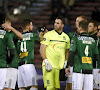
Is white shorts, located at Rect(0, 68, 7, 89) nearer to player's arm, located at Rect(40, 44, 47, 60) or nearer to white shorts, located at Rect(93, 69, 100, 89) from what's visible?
player's arm, located at Rect(40, 44, 47, 60)

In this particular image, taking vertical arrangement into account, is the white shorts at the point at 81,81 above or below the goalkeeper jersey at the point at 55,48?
below

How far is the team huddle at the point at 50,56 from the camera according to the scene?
7.00 m

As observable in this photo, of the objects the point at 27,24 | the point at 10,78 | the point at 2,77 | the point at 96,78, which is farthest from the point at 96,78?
the point at 2,77

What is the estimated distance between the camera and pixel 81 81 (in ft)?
23.5

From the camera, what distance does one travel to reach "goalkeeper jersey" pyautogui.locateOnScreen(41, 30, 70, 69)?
8.12 meters

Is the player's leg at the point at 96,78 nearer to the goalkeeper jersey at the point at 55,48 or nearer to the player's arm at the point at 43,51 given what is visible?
the goalkeeper jersey at the point at 55,48

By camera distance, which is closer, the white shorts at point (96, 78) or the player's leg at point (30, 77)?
the player's leg at point (30, 77)

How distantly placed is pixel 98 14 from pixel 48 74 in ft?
36.4

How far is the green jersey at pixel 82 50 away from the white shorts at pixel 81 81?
0.15 metres

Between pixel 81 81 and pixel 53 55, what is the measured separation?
4.17 feet

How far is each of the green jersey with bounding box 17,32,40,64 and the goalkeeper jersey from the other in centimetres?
33

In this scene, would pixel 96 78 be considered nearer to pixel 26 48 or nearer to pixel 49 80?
pixel 49 80

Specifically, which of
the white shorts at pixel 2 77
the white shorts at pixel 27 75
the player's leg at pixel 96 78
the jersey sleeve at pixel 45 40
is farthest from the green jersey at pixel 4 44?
the player's leg at pixel 96 78

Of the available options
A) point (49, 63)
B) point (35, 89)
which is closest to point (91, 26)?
point (49, 63)
